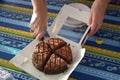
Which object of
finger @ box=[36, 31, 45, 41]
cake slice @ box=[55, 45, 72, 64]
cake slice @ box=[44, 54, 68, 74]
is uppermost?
finger @ box=[36, 31, 45, 41]

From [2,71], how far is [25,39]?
0.19m

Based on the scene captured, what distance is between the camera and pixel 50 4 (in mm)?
1039

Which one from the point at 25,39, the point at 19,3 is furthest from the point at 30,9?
the point at 25,39

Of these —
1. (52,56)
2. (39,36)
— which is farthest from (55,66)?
(39,36)

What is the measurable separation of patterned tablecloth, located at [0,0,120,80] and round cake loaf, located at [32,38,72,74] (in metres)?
0.05

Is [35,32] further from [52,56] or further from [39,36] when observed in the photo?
[52,56]

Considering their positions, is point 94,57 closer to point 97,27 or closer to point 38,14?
point 97,27

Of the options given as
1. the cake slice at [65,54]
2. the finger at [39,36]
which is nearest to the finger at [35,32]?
the finger at [39,36]

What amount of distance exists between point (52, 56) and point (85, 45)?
0.51 ft

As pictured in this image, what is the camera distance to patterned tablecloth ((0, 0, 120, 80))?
2.40 feet

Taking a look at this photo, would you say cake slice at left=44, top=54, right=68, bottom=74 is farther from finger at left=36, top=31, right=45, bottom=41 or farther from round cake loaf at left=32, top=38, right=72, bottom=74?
finger at left=36, top=31, right=45, bottom=41

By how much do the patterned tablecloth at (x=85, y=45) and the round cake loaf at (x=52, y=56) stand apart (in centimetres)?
5

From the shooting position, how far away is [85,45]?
82 cm

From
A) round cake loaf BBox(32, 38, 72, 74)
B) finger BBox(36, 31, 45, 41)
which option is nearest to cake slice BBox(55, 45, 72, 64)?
round cake loaf BBox(32, 38, 72, 74)
